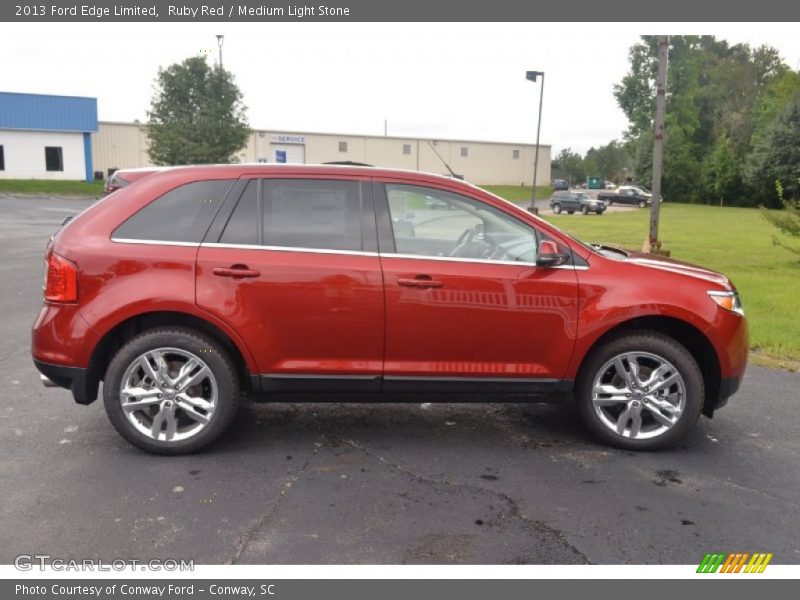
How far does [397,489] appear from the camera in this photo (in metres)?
3.84

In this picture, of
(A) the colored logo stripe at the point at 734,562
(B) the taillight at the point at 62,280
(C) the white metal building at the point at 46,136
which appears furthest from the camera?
(C) the white metal building at the point at 46,136

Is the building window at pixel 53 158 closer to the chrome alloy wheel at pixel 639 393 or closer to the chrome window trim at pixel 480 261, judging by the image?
the chrome window trim at pixel 480 261

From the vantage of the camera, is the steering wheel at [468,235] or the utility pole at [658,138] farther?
the utility pole at [658,138]

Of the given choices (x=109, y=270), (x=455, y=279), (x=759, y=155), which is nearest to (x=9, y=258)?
(x=109, y=270)

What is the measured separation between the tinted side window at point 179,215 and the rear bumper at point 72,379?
2.84ft

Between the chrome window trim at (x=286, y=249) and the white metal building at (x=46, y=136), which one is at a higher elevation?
the white metal building at (x=46, y=136)

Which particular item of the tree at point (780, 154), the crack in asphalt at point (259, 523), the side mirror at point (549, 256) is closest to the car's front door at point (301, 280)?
the crack in asphalt at point (259, 523)

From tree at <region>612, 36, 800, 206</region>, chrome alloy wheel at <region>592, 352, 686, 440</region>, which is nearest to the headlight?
chrome alloy wheel at <region>592, 352, 686, 440</region>

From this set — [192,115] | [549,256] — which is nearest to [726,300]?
[549,256]

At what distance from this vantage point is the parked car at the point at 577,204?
43688mm

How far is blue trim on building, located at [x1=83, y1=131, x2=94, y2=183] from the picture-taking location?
Answer: 50.3 metres

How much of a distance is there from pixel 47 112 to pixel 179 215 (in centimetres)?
5160

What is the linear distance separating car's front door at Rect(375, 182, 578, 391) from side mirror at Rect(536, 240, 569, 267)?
53 millimetres

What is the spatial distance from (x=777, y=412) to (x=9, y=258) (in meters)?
13.6
